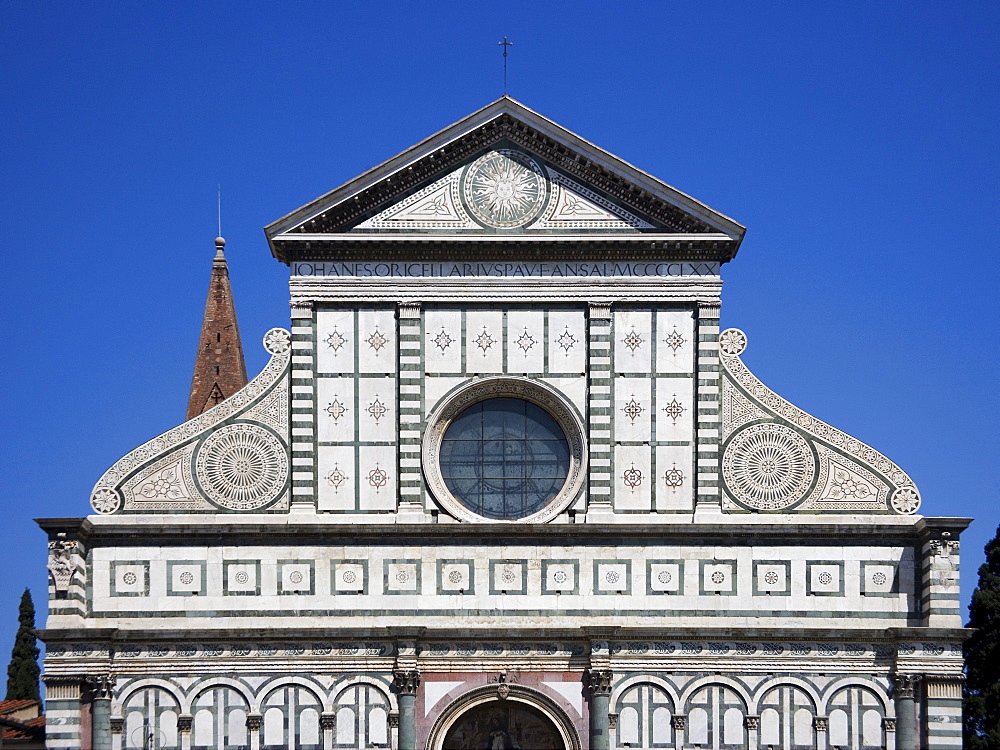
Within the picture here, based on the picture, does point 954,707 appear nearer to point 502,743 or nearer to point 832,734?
point 832,734

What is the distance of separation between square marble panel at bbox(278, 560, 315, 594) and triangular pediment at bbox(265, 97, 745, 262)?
16.7ft

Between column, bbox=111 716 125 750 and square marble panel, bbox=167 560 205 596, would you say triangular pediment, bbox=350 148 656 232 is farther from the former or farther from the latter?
column, bbox=111 716 125 750

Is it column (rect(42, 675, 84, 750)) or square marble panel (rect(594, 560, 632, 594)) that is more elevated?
square marble panel (rect(594, 560, 632, 594))

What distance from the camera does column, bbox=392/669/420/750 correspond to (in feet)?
92.4

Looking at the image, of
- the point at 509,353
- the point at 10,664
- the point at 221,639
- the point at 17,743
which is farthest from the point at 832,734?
the point at 10,664

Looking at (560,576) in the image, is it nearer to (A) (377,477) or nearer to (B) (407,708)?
(B) (407,708)

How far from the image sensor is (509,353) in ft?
96.9

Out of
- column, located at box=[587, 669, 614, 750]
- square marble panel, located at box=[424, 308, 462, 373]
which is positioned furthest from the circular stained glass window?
column, located at box=[587, 669, 614, 750]

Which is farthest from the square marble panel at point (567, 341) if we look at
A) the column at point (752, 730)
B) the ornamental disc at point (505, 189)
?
the column at point (752, 730)

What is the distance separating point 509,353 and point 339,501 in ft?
12.1

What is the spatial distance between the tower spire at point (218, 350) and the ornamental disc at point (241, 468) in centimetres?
1031

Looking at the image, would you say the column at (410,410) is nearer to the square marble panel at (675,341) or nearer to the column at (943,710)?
the square marble panel at (675,341)

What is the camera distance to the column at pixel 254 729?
28.3 metres

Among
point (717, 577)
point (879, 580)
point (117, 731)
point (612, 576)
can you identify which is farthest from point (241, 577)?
point (879, 580)
